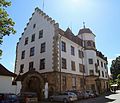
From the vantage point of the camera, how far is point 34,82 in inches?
1131

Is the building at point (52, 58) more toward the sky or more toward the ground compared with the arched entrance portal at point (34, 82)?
more toward the sky

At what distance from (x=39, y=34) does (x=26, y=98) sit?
53.3 ft

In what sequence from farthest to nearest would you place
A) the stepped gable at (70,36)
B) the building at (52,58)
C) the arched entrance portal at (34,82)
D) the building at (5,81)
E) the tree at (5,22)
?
the stepped gable at (70,36), the building at (52,58), the arched entrance portal at (34,82), the building at (5,81), the tree at (5,22)

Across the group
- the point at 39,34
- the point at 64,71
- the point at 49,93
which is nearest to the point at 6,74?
the point at 49,93

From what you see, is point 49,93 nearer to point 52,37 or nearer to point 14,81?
point 14,81

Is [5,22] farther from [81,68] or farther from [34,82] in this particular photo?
[81,68]

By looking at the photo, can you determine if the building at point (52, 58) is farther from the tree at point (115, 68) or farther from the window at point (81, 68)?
the tree at point (115, 68)

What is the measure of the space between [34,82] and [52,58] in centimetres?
542

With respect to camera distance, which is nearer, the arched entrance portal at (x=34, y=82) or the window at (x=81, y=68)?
the arched entrance portal at (x=34, y=82)

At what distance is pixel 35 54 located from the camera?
105ft

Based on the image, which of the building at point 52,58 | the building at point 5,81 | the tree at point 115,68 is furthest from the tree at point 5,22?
the tree at point 115,68

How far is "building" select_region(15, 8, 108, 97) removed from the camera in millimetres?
27547

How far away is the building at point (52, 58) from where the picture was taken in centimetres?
2755

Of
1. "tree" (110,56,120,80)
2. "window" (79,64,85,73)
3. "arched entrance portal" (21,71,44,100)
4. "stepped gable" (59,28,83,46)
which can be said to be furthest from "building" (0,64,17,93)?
"tree" (110,56,120,80)
